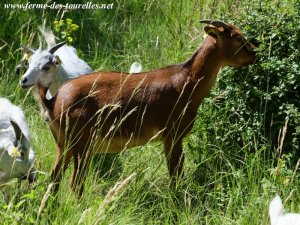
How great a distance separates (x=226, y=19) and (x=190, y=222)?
209 centimetres

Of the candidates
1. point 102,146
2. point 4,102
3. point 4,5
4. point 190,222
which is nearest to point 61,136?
point 102,146

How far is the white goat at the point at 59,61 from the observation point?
7.07 m

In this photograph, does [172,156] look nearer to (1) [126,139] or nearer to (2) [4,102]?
(1) [126,139]

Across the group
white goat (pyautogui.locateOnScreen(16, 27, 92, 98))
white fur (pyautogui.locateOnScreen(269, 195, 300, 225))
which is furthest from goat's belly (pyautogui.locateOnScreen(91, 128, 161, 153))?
white fur (pyautogui.locateOnScreen(269, 195, 300, 225))

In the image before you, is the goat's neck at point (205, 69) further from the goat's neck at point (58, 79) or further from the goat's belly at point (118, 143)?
the goat's neck at point (58, 79)

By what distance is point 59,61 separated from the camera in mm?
7109

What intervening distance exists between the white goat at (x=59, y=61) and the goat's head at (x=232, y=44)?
0.83 m

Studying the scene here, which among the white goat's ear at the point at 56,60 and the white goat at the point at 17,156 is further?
the white goat's ear at the point at 56,60

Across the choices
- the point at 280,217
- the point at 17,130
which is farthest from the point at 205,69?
the point at 280,217

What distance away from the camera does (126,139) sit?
629 cm

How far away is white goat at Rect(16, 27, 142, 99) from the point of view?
7074mm
